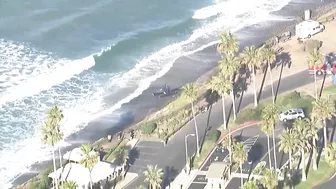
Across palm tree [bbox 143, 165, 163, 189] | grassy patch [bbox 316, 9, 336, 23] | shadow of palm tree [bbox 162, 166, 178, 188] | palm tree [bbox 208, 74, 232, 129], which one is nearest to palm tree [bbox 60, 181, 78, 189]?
palm tree [bbox 143, 165, 163, 189]

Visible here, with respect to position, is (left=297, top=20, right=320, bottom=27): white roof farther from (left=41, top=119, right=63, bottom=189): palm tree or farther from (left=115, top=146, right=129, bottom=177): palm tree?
(left=41, top=119, right=63, bottom=189): palm tree

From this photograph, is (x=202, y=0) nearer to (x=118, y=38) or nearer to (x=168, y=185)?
(x=118, y=38)

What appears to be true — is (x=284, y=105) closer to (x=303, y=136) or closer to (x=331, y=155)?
(x=303, y=136)

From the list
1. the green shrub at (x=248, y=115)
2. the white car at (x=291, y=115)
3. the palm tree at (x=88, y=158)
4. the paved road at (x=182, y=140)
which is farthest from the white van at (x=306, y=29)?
the palm tree at (x=88, y=158)

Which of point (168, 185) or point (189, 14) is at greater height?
point (189, 14)

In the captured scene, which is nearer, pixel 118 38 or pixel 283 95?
pixel 283 95

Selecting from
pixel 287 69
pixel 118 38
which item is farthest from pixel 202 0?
pixel 287 69
